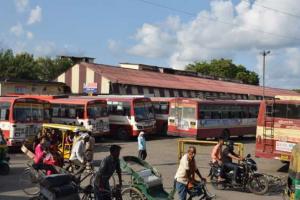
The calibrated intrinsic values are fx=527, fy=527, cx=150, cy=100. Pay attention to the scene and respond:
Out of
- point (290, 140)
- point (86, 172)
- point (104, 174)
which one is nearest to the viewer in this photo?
point (104, 174)

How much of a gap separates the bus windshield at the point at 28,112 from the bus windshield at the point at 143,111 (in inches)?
333

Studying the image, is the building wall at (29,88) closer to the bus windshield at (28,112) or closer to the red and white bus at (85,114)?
the red and white bus at (85,114)

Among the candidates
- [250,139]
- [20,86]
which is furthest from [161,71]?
[250,139]

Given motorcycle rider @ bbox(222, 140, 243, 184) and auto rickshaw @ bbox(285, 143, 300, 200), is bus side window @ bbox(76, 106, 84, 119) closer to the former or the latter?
motorcycle rider @ bbox(222, 140, 243, 184)

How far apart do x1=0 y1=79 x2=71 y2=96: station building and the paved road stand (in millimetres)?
18699

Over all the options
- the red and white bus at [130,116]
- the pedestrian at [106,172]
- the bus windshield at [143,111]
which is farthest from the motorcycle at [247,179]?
the bus windshield at [143,111]

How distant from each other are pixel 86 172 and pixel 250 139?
24604mm

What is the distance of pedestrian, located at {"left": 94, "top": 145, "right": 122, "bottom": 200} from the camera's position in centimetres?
1022

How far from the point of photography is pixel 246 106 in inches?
1484

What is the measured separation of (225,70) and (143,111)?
77661 mm

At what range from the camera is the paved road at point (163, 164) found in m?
15.3

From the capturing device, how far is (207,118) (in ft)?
110

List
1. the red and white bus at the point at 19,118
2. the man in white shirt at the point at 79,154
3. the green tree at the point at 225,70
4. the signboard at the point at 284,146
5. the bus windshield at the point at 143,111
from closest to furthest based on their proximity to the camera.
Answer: the man in white shirt at the point at 79,154
the signboard at the point at 284,146
the red and white bus at the point at 19,118
the bus windshield at the point at 143,111
the green tree at the point at 225,70

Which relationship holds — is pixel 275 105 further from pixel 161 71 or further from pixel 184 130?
pixel 161 71
